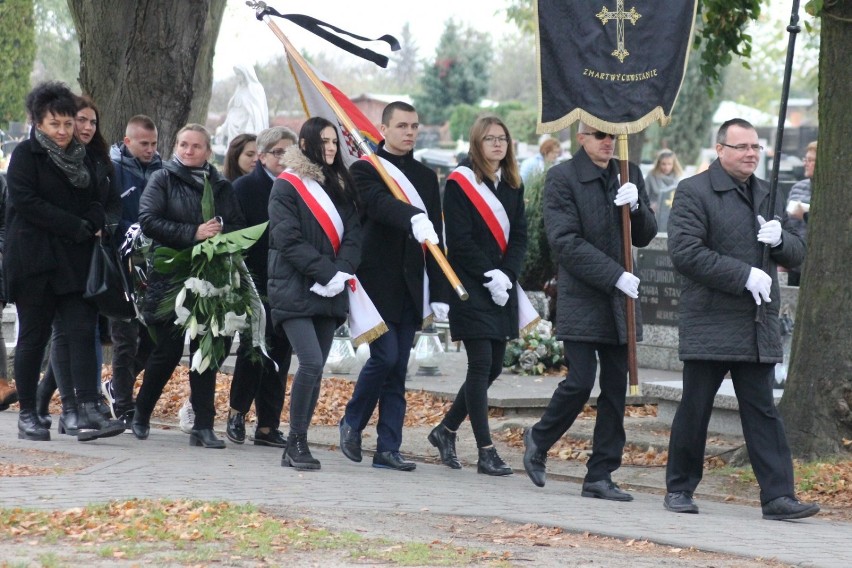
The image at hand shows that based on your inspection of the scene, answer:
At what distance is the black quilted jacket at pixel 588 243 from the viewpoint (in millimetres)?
7852

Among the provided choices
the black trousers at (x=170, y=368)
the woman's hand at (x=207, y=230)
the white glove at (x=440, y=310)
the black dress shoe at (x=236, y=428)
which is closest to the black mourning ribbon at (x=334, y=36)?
the woman's hand at (x=207, y=230)

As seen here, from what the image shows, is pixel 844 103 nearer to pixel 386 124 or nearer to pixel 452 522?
pixel 386 124

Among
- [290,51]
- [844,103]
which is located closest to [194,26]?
[290,51]

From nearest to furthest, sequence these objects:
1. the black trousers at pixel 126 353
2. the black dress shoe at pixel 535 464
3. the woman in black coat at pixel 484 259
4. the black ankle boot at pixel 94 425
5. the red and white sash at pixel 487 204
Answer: the black dress shoe at pixel 535 464
the woman in black coat at pixel 484 259
the red and white sash at pixel 487 204
the black ankle boot at pixel 94 425
the black trousers at pixel 126 353

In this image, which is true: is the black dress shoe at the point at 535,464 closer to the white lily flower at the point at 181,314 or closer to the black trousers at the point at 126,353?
the white lily flower at the point at 181,314

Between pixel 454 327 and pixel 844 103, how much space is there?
2.59 m

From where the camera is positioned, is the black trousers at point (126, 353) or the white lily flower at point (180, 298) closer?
the white lily flower at point (180, 298)

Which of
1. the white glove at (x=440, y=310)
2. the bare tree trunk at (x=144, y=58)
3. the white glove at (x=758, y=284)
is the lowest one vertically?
the white glove at (x=440, y=310)

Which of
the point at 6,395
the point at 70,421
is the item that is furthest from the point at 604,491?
the point at 6,395

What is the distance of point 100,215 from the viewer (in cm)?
899

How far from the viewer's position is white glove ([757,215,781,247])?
24.2 feet

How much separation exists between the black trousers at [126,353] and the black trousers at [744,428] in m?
3.71

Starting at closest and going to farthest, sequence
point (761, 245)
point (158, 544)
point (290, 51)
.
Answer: point (158, 544), point (761, 245), point (290, 51)

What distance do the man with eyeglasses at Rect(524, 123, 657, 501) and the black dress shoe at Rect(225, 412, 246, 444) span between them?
7.25ft
